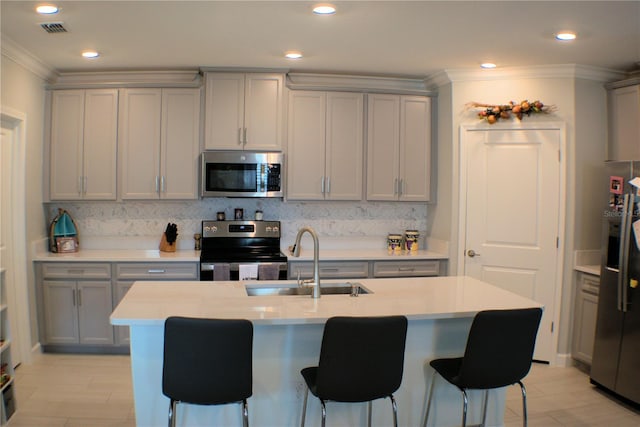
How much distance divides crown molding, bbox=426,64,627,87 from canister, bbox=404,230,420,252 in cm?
143

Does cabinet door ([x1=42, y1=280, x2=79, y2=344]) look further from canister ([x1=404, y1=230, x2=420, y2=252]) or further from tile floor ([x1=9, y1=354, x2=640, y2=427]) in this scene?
canister ([x1=404, y1=230, x2=420, y2=252])

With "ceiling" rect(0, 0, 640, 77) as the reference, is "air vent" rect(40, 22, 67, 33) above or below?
below

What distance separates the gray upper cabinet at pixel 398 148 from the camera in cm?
464

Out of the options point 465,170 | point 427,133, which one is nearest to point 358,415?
point 465,170

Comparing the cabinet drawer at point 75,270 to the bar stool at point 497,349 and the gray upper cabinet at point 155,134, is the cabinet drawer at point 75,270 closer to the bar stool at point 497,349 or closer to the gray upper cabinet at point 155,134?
the gray upper cabinet at point 155,134

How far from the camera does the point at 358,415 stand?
263cm

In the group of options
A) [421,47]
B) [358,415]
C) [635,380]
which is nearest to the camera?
[358,415]

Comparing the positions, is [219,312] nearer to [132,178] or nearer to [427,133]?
[132,178]

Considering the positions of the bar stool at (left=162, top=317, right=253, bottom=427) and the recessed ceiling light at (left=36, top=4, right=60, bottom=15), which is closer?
the bar stool at (left=162, top=317, right=253, bottom=427)

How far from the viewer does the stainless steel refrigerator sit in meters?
3.33

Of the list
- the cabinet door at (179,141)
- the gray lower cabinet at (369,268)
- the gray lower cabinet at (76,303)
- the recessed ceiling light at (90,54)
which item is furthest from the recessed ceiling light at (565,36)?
the gray lower cabinet at (76,303)

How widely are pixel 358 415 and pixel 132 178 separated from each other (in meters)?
2.93

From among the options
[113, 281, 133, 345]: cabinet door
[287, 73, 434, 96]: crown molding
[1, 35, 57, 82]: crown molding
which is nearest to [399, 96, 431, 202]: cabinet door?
[287, 73, 434, 96]: crown molding

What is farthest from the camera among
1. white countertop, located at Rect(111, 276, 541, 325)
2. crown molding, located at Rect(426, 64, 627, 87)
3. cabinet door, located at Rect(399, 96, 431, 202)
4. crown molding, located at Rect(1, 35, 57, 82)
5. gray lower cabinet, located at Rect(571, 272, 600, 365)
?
cabinet door, located at Rect(399, 96, 431, 202)
